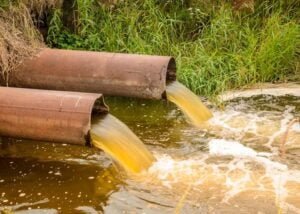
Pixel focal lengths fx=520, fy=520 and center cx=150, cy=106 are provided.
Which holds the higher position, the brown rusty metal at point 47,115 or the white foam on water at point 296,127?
the brown rusty metal at point 47,115

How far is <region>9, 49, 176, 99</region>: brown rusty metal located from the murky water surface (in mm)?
516

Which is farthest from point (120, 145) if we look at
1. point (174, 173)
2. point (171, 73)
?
point (171, 73)

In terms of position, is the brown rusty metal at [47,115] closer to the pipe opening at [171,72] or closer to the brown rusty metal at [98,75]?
the brown rusty metal at [98,75]

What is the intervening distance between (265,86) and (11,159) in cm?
355

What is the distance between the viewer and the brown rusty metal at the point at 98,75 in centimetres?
505

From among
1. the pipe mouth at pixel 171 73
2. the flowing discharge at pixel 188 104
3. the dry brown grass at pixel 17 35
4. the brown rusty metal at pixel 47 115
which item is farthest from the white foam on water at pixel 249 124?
the dry brown grass at pixel 17 35

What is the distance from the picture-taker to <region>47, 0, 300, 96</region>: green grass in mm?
6750

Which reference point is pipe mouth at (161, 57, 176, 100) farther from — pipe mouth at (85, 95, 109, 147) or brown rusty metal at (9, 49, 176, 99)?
pipe mouth at (85, 95, 109, 147)

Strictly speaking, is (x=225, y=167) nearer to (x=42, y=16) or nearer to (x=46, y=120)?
(x=46, y=120)

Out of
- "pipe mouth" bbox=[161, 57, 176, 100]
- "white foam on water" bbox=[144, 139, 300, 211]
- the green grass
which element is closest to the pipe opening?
"pipe mouth" bbox=[161, 57, 176, 100]

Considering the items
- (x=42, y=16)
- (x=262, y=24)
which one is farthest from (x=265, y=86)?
(x=42, y=16)

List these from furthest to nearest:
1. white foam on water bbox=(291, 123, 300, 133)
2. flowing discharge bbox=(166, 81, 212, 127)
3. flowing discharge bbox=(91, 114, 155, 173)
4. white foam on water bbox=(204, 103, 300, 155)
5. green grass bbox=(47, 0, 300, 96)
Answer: green grass bbox=(47, 0, 300, 96), flowing discharge bbox=(166, 81, 212, 127), white foam on water bbox=(291, 123, 300, 133), white foam on water bbox=(204, 103, 300, 155), flowing discharge bbox=(91, 114, 155, 173)

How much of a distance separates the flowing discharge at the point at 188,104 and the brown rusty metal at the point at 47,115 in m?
1.45

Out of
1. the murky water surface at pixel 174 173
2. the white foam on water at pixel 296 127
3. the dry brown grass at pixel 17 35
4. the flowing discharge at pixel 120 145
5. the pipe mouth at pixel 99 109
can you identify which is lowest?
the murky water surface at pixel 174 173
